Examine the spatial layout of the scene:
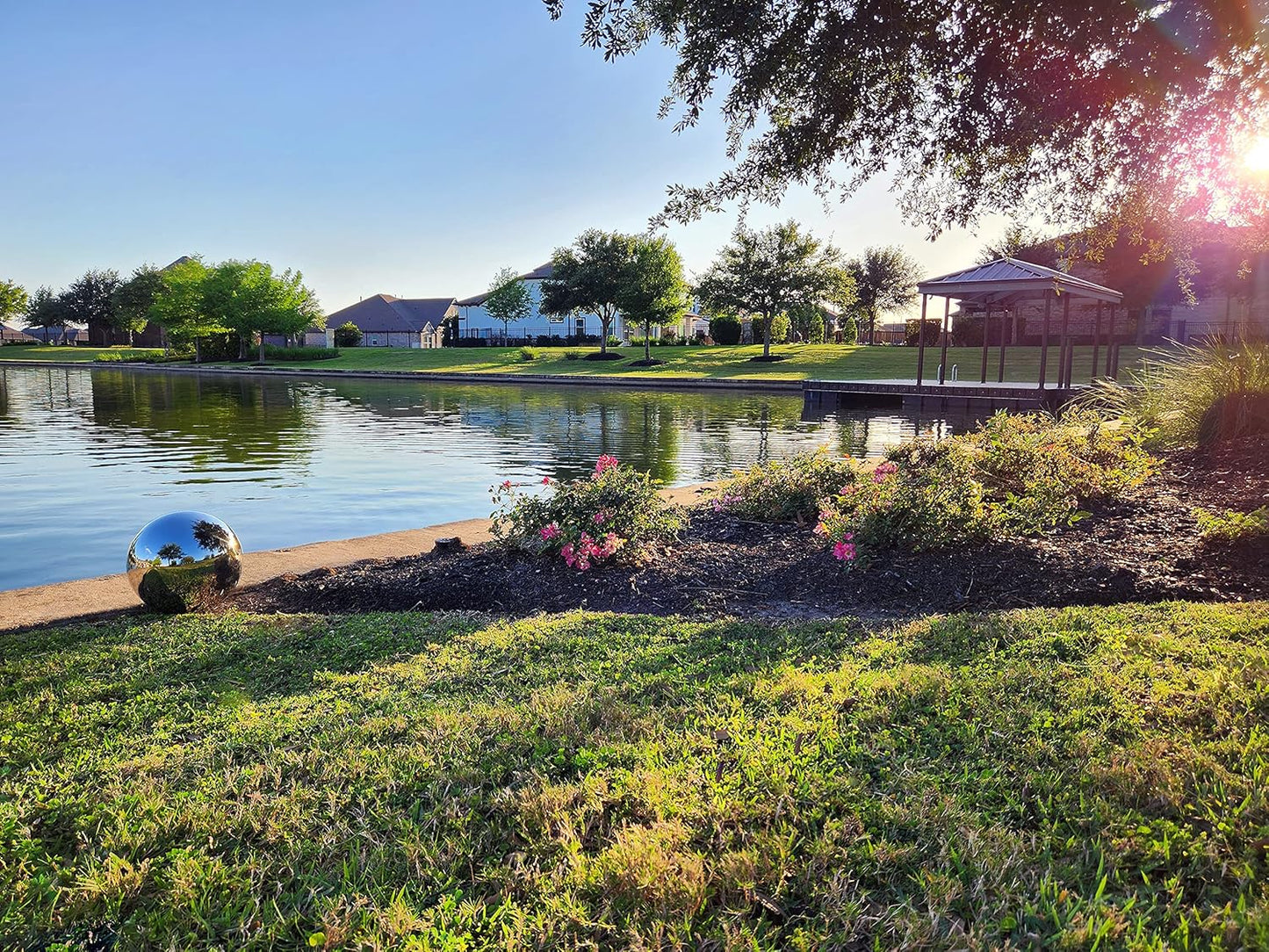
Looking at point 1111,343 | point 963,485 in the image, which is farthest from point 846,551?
point 1111,343

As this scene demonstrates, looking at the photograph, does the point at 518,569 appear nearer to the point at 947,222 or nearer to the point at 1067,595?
the point at 1067,595

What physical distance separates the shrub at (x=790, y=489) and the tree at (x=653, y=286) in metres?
44.9

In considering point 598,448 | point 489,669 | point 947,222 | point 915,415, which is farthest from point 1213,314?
point 489,669

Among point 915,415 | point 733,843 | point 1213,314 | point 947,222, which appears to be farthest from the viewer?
point 1213,314

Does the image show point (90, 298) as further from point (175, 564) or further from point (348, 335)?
point (175, 564)

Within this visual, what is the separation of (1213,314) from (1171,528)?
49.1 m

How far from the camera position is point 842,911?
225cm

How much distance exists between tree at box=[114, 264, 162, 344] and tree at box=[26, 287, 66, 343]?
994 cm

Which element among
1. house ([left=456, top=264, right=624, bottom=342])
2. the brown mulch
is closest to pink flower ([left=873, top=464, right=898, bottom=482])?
the brown mulch

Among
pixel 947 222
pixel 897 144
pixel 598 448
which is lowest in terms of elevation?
pixel 598 448

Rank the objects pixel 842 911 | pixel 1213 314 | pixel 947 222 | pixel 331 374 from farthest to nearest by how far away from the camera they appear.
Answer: pixel 331 374, pixel 1213 314, pixel 947 222, pixel 842 911

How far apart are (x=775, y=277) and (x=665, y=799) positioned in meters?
49.7

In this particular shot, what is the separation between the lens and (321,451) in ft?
57.6

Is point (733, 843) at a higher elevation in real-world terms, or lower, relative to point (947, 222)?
lower
